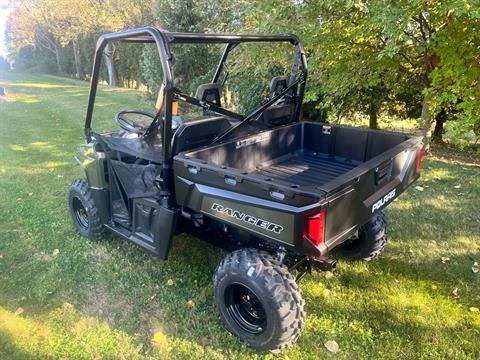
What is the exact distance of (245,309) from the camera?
2631 millimetres

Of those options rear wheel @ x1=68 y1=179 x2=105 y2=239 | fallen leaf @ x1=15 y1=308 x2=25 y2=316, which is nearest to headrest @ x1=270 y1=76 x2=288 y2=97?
rear wheel @ x1=68 y1=179 x2=105 y2=239

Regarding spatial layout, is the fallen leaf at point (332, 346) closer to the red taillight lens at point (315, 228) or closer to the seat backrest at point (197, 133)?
the red taillight lens at point (315, 228)

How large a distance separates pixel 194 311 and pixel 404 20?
3233mm

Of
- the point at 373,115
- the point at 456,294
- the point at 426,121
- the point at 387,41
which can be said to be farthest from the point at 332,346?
the point at 373,115

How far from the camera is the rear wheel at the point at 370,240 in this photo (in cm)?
325

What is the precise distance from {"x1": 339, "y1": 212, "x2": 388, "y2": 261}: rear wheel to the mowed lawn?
97 millimetres

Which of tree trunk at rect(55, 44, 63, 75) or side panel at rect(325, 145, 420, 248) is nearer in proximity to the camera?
side panel at rect(325, 145, 420, 248)

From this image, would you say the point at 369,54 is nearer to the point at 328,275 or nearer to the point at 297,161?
the point at 297,161

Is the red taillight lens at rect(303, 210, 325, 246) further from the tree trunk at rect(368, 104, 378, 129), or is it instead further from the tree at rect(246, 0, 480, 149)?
the tree trunk at rect(368, 104, 378, 129)

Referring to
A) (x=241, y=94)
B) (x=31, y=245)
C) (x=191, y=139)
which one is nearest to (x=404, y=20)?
(x=191, y=139)

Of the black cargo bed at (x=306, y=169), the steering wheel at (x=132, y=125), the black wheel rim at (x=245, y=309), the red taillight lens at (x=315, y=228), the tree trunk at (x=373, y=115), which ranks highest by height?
the steering wheel at (x=132, y=125)

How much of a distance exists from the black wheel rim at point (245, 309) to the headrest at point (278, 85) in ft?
5.53

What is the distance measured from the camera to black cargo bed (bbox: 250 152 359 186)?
3061 millimetres

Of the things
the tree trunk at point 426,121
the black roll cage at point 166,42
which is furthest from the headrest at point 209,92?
the tree trunk at point 426,121
